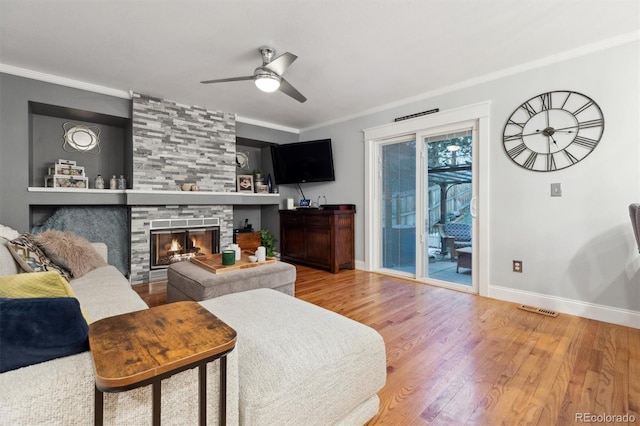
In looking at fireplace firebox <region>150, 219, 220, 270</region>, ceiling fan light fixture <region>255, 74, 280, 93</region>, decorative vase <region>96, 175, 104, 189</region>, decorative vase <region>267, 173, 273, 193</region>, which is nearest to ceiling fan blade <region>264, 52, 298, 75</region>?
ceiling fan light fixture <region>255, 74, 280, 93</region>

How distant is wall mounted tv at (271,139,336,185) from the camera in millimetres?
4680

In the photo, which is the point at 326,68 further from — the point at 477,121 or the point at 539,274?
the point at 539,274

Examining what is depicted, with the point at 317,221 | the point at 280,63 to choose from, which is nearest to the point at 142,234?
the point at 317,221

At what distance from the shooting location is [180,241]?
13.4ft

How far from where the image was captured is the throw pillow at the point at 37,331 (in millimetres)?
735

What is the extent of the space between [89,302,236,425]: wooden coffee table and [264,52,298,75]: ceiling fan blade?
2.06 metres

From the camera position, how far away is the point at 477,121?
326cm

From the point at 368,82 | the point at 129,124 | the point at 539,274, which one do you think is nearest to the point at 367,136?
the point at 368,82

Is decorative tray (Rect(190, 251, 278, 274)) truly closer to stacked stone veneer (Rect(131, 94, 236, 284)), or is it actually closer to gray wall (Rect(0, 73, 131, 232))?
stacked stone veneer (Rect(131, 94, 236, 284))

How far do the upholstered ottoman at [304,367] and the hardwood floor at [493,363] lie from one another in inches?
11.4

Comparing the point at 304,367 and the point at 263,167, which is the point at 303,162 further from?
the point at 304,367

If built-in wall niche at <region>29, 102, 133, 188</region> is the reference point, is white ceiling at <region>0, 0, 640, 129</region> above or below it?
above

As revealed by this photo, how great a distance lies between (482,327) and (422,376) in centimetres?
98

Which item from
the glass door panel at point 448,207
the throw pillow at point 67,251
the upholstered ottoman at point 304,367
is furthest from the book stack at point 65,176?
the glass door panel at point 448,207
